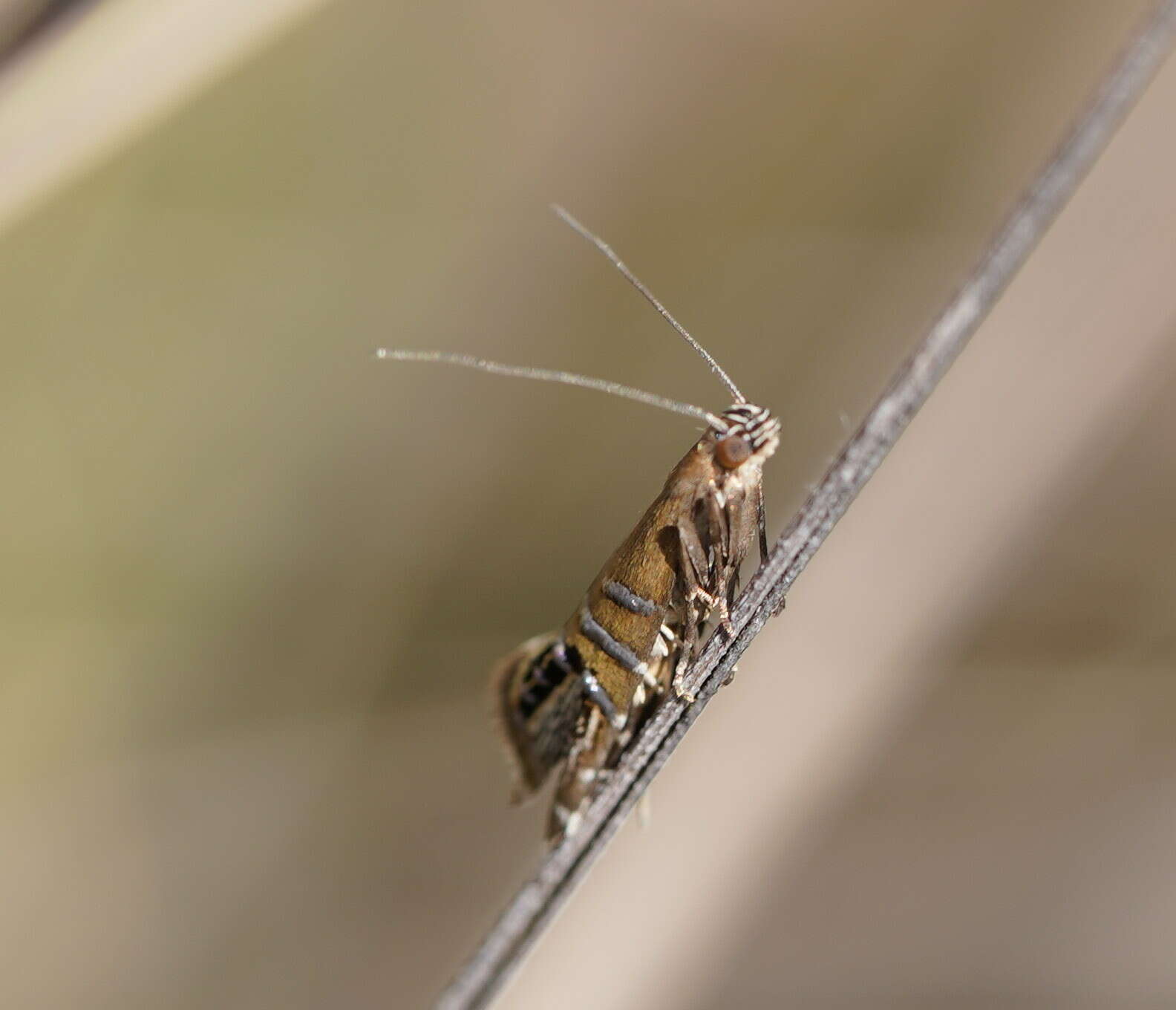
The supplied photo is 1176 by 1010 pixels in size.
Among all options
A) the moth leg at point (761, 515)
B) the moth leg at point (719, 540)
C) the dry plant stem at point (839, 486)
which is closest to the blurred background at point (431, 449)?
the moth leg at point (761, 515)

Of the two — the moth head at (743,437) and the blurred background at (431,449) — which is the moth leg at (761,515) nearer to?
the moth head at (743,437)

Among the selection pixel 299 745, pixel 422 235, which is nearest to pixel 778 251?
pixel 422 235

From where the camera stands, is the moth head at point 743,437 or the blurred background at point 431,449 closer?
the moth head at point 743,437

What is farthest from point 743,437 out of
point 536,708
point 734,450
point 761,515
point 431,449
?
point 431,449

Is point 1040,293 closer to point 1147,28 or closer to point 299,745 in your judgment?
point 1147,28

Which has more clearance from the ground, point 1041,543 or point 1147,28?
point 1147,28

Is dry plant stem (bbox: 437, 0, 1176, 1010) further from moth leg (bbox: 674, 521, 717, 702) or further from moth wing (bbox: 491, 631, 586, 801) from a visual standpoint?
moth wing (bbox: 491, 631, 586, 801)

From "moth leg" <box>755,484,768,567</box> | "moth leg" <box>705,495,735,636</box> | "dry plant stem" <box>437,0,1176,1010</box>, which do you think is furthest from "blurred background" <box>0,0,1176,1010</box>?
"dry plant stem" <box>437,0,1176,1010</box>
